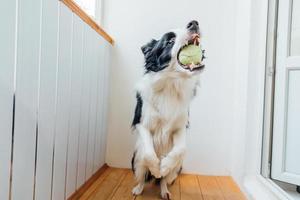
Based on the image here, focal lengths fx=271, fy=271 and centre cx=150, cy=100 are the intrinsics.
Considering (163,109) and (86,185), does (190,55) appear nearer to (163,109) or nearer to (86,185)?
(163,109)

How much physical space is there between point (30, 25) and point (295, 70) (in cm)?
137

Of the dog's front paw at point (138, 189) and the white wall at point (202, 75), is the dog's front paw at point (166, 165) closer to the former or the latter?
the dog's front paw at point (138, 189)

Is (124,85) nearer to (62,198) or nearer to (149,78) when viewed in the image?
(149,78)

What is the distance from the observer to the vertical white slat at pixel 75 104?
Result: 1405 mm

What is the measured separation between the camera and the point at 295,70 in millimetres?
1529

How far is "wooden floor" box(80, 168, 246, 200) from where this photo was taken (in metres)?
1.64

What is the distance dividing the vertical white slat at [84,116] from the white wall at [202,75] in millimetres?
579

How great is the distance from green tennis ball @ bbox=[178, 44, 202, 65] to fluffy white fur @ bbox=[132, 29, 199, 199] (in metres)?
0.06

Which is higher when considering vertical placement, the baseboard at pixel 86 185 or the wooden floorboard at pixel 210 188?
the baseboard at pixel 86 185

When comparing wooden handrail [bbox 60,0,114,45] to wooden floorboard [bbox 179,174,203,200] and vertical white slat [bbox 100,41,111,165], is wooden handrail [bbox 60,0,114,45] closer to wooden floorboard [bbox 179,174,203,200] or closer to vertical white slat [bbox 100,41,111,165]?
vertical white slat [bbox 100,41,111,165]

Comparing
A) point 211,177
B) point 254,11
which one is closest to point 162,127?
point 211,177

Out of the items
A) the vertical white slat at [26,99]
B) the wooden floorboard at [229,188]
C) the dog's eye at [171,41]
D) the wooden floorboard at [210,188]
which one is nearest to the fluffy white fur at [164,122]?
the dog's eye at [171,41]

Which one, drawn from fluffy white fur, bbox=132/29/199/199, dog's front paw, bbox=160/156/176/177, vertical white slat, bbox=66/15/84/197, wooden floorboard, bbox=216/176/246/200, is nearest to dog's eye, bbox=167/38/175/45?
fluffy white fur, bbox=132/29/199/199

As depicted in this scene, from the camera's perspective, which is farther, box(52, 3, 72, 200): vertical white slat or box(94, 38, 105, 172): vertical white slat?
box(94, 38, 105, 172): vertical white slat
